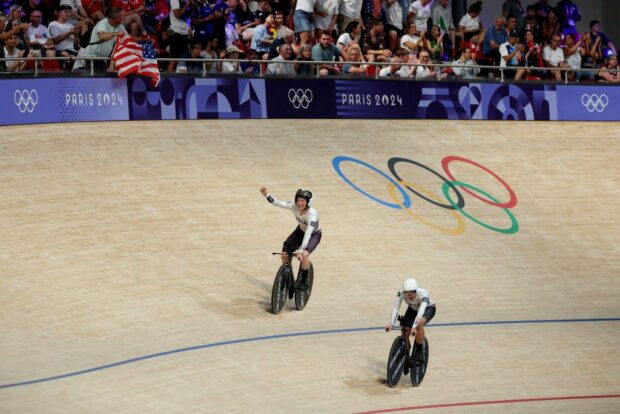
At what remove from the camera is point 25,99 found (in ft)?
46.8

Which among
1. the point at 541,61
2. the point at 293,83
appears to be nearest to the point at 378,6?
the point at 293,83

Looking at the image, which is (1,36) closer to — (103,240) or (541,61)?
(103,240)

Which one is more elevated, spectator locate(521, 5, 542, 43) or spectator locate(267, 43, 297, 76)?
spectator locate(521, 5, 542, 43)

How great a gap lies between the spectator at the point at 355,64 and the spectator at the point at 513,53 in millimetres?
2647

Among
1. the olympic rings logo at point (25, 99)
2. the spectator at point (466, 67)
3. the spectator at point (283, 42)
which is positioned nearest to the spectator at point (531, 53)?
the spectator at point (466, 67)

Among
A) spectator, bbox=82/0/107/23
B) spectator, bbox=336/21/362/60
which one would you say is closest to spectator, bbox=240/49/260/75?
spectator, bbox=336/21/362/60

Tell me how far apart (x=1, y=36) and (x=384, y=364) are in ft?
21.0

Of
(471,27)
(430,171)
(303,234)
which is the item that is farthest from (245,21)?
(303,234)

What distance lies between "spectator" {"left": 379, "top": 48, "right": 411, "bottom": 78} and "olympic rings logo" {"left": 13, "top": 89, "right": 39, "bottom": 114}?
5402 mm

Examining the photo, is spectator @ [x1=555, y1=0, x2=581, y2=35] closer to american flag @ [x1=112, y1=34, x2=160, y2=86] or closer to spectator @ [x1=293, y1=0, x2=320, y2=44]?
spectator @ [x1=293, y1=0, x2=320, y2=44]

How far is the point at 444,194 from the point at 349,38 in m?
2.91

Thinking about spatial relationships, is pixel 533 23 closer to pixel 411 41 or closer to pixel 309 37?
pixel 411 41

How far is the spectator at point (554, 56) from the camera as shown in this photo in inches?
749

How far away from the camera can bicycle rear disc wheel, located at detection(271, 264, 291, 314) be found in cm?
1213
